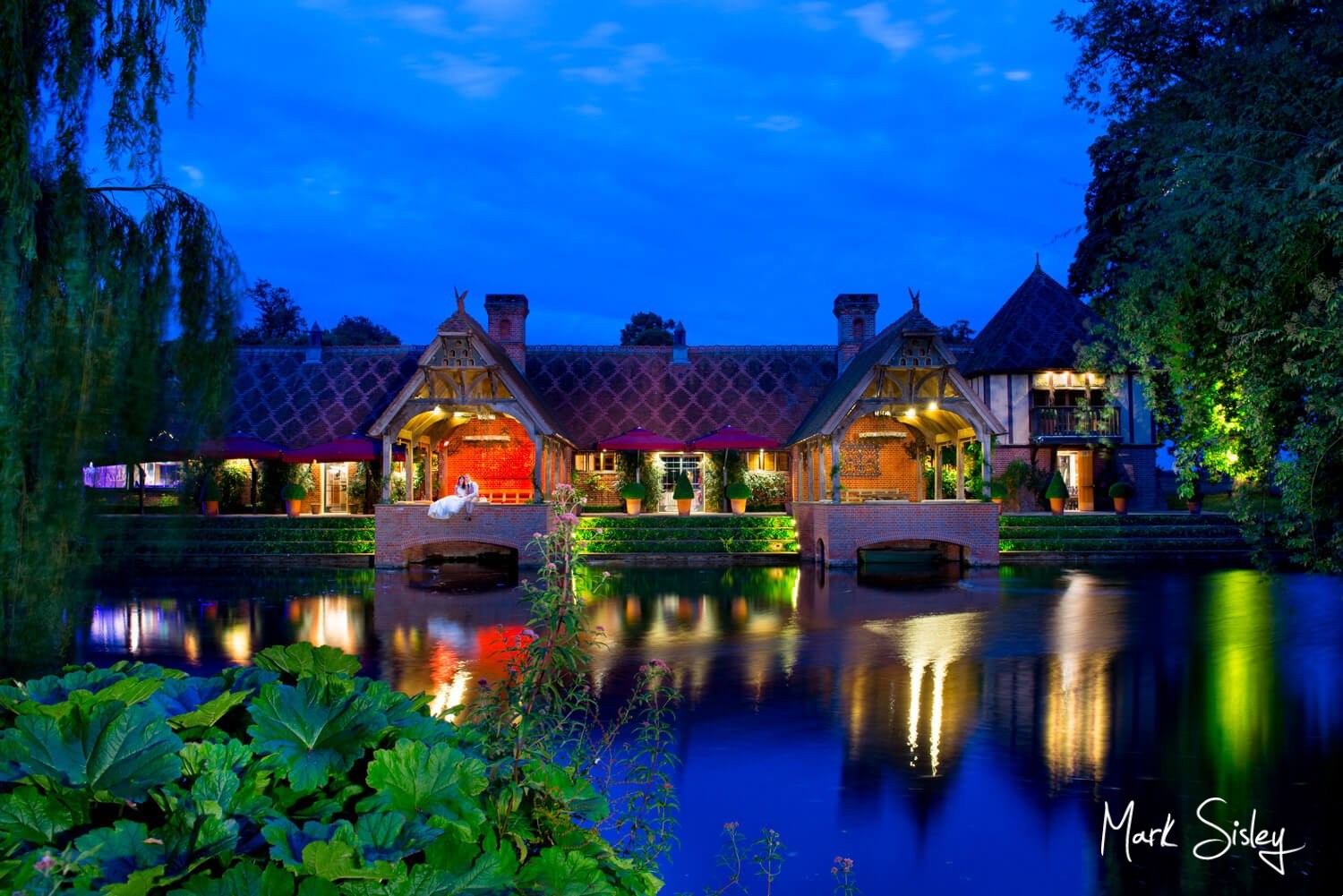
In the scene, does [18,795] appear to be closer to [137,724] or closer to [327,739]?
[137,724]

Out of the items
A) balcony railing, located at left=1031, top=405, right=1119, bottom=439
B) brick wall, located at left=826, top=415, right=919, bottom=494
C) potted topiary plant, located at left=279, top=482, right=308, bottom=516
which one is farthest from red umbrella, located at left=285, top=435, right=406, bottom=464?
balcony railing, located at left=1031, top=405, right=1119, bottom=439

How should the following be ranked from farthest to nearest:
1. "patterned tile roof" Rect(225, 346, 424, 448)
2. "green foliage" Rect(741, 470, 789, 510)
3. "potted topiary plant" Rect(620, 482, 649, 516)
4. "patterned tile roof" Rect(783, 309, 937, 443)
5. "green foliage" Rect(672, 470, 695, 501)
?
"green foliage" Rect(741, 470, 789, 510)
"patterned tile roof" Rect(225, 346, 424, 448)
"potted topiary plant" Rect(620, 482, 649, 516)
"green foliage" Rect(672, 470, 695, 501)
"patterned tile roof" Rect(783, 309, 937, 443)

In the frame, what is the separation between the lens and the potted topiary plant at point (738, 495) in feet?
88.7

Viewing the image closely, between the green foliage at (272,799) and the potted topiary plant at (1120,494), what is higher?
the potted topiary plant at (1120,494)

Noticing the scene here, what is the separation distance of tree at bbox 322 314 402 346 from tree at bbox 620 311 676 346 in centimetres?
1640

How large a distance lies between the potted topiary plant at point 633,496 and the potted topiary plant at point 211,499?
11589 millimetres

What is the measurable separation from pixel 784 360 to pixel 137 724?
31.7m

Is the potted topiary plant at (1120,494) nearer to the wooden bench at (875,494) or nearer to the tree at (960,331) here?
the wooden bench at (875,494)

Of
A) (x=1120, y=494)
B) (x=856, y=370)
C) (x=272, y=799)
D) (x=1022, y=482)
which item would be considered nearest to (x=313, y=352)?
(x=856, y=370)

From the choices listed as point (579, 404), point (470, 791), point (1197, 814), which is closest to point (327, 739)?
point (470, 791)

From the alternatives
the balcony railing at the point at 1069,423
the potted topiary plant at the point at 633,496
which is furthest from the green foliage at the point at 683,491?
the balcony railing at the point at 1069,423

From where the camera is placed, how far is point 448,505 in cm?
2097

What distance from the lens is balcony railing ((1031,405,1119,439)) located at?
29.4m

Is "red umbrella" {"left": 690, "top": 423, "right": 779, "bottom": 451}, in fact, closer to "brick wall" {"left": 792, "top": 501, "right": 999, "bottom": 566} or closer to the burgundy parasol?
the burgundy parasol
